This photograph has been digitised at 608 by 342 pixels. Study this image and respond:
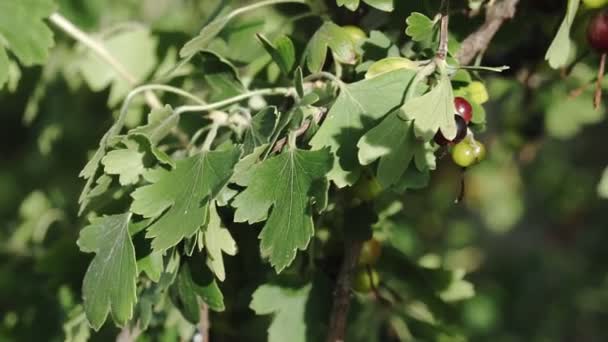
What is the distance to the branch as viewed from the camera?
4.48 ft

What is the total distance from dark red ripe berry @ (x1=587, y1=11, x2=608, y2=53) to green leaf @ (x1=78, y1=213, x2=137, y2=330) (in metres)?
0.64

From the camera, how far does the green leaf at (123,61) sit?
196cm

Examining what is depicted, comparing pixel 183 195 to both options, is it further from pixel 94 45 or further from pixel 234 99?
pixel 94 45

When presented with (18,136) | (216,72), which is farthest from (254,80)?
(18,136)

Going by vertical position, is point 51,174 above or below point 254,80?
below

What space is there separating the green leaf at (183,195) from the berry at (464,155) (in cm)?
27

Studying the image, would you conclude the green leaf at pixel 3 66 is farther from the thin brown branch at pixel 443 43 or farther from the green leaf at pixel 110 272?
the thin brown branch at pixel 443 43

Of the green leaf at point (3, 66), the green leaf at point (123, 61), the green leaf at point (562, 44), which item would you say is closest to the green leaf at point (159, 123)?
the green leaf at point (3, 66)

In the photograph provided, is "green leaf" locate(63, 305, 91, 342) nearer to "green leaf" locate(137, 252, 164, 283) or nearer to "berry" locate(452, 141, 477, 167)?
"green leaf" locate(137, 252, 164, 283)

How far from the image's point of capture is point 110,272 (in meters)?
1.26

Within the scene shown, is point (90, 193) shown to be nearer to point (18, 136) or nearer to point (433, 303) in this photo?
point (433, 303)

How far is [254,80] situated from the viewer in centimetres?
152

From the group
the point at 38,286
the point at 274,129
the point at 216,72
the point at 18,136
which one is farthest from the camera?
the point at 18,136

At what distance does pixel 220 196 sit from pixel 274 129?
10 cm
